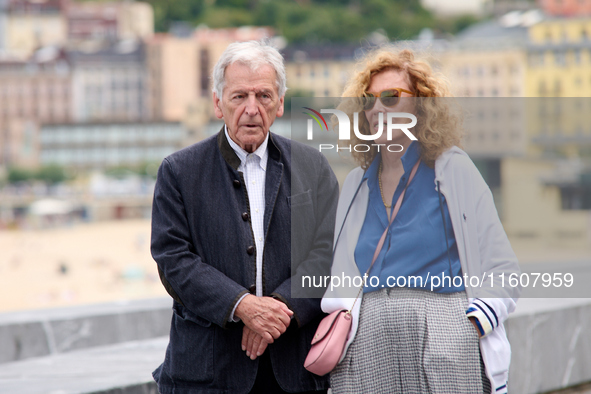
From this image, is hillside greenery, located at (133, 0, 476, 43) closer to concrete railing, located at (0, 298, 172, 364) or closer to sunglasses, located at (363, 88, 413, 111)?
concrete railing, located at (0, 298, 172, 364)

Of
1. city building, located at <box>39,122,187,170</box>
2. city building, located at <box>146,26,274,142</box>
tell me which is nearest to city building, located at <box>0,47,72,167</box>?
city building, located at <box>39,122,187,170</box>

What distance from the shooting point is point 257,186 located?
7.51ft

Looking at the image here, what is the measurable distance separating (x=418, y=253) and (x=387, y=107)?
0.38 metres

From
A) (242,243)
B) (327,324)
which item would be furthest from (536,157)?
(242,243)

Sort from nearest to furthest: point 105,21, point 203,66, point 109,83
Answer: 1. point 109,83
2. point 203,66
3. point 105,21

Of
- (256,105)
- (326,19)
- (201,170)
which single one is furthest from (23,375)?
(326,19)

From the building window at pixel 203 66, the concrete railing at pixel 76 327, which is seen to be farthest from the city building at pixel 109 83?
the concrete railing at pixel 76 327

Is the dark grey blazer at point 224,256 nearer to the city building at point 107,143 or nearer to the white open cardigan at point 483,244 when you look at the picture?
the white open cardigan at point 483,244

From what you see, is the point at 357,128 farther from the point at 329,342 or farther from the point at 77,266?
the point at 77,266

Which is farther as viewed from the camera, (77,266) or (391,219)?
(77,266)

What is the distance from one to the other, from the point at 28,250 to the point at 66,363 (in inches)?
1800

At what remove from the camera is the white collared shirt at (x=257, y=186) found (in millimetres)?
2242

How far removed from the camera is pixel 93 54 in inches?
3098

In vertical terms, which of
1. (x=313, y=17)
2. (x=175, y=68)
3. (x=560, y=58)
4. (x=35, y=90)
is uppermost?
(x=313, y=17)
